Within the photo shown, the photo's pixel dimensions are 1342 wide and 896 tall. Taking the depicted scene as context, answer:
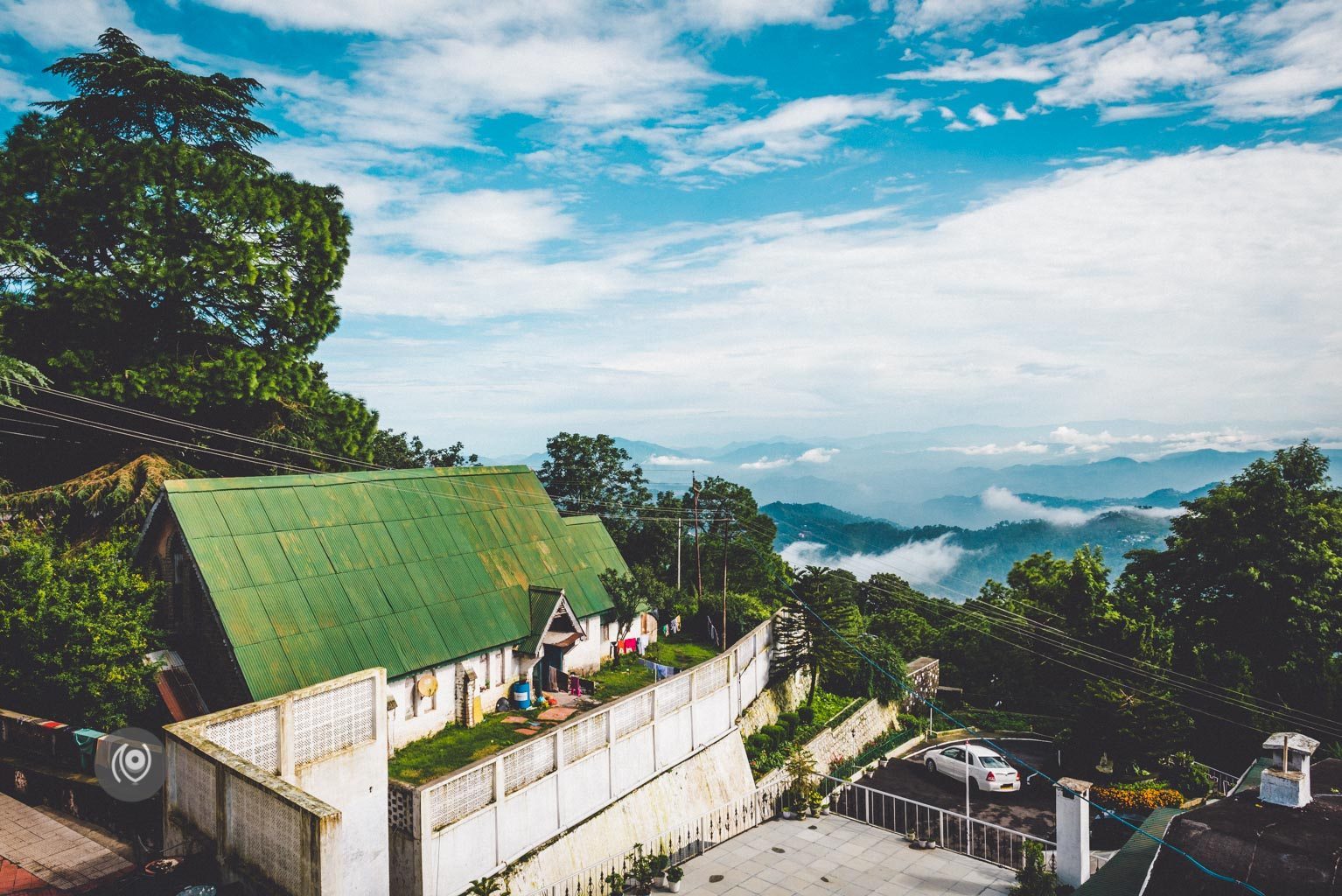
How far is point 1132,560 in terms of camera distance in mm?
37344

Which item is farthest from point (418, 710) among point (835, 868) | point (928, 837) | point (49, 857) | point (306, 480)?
point (928, 837)

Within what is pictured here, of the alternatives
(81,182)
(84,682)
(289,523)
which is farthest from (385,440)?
(84,682)

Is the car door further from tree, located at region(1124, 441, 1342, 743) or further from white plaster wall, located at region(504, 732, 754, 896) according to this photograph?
tree, located at region(1124, 441, 1342, 743)

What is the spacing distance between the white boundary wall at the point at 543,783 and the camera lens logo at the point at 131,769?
11.7 feet

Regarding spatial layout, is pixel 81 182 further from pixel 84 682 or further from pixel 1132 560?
pixel 1132 560

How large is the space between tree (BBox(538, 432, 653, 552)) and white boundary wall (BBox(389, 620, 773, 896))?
22487 mm

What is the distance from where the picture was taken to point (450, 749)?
1906 centimetres

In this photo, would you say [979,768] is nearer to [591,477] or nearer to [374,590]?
[374,590]

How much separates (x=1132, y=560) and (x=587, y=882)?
32.8m

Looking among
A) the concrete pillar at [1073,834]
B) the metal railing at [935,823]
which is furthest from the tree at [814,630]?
the concrete pillar at [1073,834]

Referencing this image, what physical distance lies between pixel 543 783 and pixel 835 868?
6851mm

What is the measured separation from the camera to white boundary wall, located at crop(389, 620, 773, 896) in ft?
42.4

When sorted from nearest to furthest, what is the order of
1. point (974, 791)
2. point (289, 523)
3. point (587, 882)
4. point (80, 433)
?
1. point (587, 882)
2. point (289, 523)
3. point (974, 791)
4. point (80, 433)

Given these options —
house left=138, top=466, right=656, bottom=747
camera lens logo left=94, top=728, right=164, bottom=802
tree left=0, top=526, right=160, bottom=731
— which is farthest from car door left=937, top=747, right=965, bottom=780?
tree left=0, top=526, right=160, bottom=731
